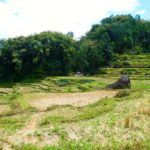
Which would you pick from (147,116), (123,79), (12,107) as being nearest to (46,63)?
(123,79)

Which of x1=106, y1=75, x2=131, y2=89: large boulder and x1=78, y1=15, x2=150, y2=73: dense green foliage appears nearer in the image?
x1=106, y1=75, x2=131, y2=89: large boulder

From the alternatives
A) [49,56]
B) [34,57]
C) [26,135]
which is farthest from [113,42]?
[26,135]

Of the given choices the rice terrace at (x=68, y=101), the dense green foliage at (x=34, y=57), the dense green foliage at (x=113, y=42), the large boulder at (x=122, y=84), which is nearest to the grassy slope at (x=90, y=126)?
the rice terrace at (x=68, y=101)

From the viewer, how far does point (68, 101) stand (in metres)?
23.0

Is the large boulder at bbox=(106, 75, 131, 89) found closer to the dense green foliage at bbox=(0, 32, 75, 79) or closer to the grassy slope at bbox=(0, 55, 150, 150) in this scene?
the grassy slope at bbox=(0, 55, 150, 150)

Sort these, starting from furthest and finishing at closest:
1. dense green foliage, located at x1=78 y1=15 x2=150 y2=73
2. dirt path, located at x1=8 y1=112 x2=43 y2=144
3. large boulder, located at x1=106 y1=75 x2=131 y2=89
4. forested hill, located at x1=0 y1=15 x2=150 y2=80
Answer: dense green foliage, located at x1=78 y1=15 x2=150 y2=73 → forested hill, located at x1=0 y1=15 x2=150 y2=80 → large boulder, located at x1=106 y1=75 x2=131 y2=89 → dirt path, located at x1=8 y1=112 x2=43 y2=144

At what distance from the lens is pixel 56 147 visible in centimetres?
1145

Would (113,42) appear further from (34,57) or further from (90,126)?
(90,126)

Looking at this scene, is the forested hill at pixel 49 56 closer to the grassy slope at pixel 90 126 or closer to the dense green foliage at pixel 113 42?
the dense green foliage at pixel 113 42

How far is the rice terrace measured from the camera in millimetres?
12281

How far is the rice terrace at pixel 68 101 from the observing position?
12.3m

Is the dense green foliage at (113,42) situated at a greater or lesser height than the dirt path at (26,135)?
greater

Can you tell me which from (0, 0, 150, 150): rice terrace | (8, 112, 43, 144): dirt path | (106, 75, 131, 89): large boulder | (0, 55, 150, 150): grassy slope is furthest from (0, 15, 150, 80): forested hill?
(8, 112, 43, 144): dirt path

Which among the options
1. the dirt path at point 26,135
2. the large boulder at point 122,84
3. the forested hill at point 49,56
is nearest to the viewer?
the dirt path at point 26,135
